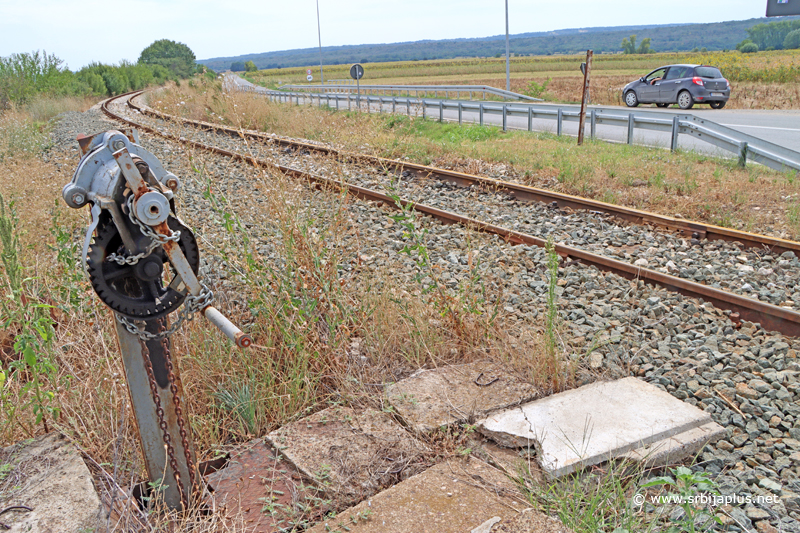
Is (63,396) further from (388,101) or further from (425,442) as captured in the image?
(388,101)

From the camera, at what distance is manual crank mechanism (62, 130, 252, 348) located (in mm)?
2105

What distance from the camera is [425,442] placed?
3215 mm

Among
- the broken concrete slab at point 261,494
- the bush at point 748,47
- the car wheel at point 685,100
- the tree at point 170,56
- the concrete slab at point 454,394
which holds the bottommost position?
the broken concrete slab at point 261,494

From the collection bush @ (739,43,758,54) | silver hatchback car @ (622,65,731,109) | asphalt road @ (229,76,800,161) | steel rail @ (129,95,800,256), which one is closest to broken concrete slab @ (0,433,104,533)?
steel rail @ (129,95,800,256)

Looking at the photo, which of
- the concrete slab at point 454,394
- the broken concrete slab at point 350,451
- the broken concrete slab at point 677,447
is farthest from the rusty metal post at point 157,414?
the broken concrete slab at point 677,447

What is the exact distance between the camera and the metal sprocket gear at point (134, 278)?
2176 mm

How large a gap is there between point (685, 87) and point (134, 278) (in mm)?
23937

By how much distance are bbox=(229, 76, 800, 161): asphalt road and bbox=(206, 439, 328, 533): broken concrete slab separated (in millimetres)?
10689

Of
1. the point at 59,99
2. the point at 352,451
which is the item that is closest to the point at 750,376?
the point at 352,451

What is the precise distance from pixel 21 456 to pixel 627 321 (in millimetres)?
4205

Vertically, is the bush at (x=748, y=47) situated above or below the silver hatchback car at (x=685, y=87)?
above

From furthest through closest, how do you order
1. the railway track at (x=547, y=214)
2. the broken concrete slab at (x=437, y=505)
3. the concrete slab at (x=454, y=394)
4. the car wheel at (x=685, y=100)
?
the car wheel at (x=685, y=100) < the railway track at (x=547, y=214) < the concrete slab at (x=454, y=394) < the broken concrete slab at (x=437, y=505)

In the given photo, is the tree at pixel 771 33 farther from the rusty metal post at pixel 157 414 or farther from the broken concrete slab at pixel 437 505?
the rusty metal post at pixel 157 414

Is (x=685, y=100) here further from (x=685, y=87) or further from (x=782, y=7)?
(x=782, y=7)
